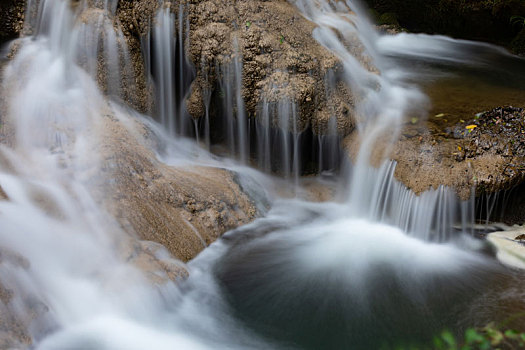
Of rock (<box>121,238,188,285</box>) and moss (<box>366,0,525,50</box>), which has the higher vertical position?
moss (<box>366,0,525,50</box>)

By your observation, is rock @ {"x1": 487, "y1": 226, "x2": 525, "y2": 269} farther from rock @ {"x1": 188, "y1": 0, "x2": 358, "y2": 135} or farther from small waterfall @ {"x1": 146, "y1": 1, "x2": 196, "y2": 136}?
small waterfall @ {"x1": 146, "y1": 1, "x2": 196, "y2": 136}

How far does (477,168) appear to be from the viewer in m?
5.71

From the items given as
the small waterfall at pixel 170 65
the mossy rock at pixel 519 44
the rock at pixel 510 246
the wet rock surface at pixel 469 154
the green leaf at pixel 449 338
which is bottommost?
the rock at pixel 510 246

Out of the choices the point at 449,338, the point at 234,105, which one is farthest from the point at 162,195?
the point at 449,338

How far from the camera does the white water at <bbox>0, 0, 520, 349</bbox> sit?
4129mm

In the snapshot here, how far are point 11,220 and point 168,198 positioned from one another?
1.68 metres

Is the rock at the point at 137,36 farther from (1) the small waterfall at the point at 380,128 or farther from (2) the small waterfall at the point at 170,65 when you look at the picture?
(1) the small waterfall at the point at 380,128

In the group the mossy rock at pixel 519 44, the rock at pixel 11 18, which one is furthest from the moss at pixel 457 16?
the rock at pixel 11 18

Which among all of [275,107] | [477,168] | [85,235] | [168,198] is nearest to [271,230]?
[168,198]

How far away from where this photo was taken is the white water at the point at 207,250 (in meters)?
4.13

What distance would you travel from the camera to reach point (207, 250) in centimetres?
539

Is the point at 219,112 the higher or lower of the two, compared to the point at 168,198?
higher

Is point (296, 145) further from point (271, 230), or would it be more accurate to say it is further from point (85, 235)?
point (85, 235)

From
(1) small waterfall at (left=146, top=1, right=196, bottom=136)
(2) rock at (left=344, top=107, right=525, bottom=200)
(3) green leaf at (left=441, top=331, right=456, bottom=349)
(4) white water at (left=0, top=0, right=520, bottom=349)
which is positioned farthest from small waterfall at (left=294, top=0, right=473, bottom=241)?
(3) green leaf at (left=441, top=331, right=456, bottom=349)
